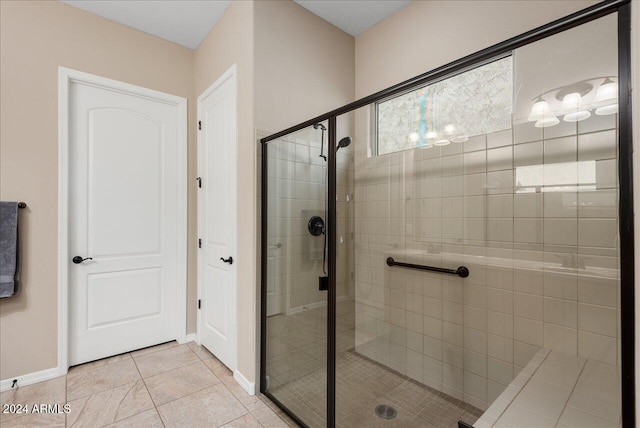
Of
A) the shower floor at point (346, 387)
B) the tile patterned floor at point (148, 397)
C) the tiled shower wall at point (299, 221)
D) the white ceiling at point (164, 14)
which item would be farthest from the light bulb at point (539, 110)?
the white ceiling at point (164, 14)

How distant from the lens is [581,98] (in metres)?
1.20

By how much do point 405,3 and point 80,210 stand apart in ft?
10.2

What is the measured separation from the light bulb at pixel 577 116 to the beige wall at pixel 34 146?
3.25m

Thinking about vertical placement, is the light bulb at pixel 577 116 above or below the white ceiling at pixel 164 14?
below

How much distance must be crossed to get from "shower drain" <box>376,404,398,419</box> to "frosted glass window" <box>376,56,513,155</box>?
144 cm

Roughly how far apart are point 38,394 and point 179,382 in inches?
36.0

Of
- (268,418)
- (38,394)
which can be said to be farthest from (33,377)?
(268,418)

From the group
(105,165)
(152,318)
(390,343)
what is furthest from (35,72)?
(390,343)

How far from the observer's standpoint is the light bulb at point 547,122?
1.33m

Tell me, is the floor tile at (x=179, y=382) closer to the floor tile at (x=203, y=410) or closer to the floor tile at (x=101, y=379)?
the floor tile at (x=203, y=410)

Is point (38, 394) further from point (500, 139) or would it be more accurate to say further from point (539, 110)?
point (539, 110)

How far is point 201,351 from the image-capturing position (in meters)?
2.77

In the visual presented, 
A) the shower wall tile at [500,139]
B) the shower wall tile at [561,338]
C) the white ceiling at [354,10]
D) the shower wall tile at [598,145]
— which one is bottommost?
the shower wall tile at [561,338]

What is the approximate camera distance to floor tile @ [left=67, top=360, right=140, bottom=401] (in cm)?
212
